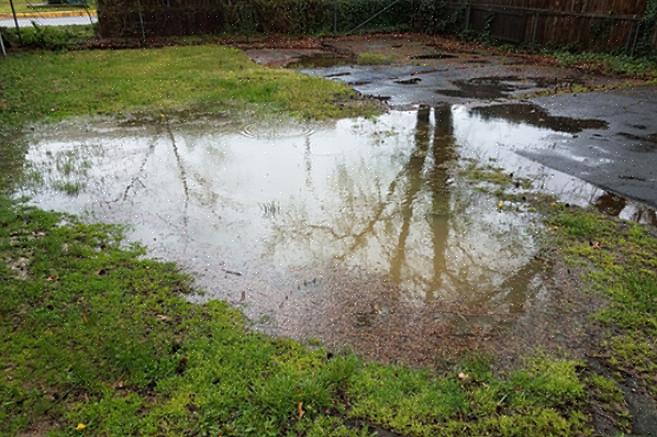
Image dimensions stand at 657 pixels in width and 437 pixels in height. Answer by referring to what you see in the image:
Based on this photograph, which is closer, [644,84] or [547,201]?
[547,201]

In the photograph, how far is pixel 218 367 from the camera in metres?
3.09

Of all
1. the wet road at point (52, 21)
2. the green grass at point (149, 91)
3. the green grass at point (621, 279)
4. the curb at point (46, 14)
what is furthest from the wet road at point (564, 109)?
the curb at point (46, 14)

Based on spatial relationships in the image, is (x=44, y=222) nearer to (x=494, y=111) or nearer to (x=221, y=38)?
(x=494, y=111)

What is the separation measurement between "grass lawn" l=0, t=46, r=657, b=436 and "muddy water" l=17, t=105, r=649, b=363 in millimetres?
283

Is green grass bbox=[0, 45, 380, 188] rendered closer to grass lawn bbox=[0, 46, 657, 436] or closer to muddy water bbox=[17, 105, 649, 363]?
muddy water bbox=[17, 105, 649, 363]

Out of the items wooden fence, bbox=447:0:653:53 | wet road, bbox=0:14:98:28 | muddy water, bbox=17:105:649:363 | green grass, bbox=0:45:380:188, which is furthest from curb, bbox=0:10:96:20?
muddy water, bbox=17:105:649:363

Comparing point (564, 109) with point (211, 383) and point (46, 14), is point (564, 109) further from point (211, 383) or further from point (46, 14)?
point (46, 14)

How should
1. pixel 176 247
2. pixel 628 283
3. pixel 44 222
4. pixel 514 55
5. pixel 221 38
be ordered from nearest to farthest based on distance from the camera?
pixel 628 283, pixel 176 247, pixel 44 222, pixel 514 55, pixel 221 38

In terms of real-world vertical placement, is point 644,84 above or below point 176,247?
above

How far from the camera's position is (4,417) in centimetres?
275

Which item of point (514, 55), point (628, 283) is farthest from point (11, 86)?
point (514, 55)

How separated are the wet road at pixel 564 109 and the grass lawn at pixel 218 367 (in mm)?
1681

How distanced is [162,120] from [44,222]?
4007mm

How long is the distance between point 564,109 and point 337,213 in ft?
19.2
